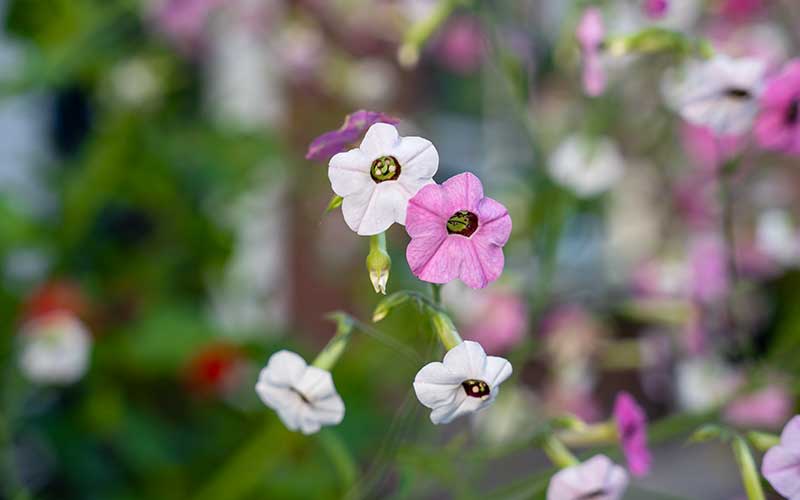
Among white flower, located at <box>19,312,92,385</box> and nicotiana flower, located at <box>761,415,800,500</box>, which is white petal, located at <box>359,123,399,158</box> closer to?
nicotiana flower, located at <box>761,415,800,500</box>

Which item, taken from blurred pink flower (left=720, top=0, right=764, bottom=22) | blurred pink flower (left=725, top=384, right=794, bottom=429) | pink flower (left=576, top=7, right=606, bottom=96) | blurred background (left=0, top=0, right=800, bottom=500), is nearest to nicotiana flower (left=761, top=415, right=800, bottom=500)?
blurred background (left=0, top=0, right=800, bottom=500)

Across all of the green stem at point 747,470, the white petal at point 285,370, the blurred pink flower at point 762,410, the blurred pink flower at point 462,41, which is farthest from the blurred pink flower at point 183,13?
the green stem at point 747,470

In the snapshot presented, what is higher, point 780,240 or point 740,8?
point 740,8

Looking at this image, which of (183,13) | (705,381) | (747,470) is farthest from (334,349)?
(183,13)

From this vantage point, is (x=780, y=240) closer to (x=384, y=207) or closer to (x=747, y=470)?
(x=747, y=470)

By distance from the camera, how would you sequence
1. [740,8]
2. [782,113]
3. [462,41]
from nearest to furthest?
[782,113], [740,8], [462,41]
